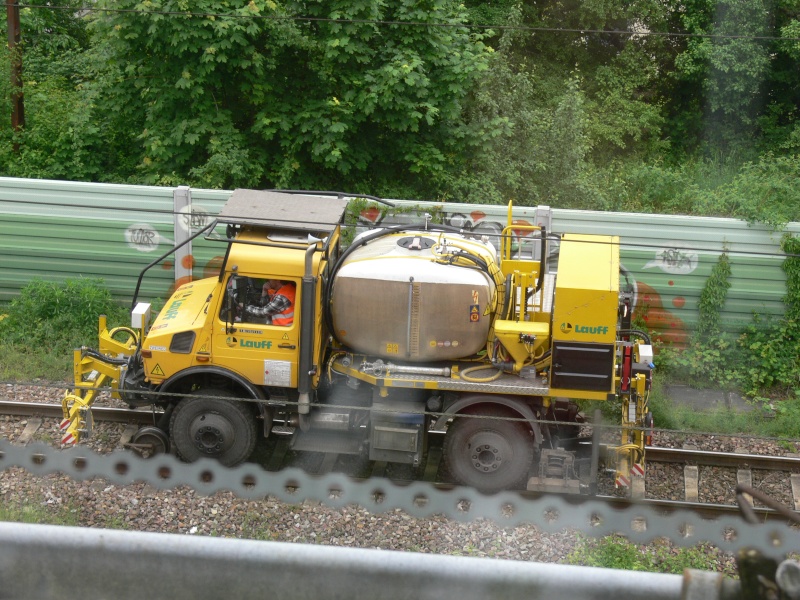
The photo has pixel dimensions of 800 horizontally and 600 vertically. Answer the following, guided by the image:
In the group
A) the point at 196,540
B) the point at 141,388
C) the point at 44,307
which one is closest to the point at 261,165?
the point at 44,307

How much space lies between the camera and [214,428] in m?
9.70

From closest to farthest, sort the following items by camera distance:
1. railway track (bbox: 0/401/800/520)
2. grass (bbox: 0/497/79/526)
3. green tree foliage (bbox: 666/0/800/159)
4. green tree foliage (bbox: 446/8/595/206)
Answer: grass (bbox: 0/497/79/526), railway track (bbox: 0/401/800/520), green tree foliage (bbox: 446/8/595/206), green tree foliage (bbox: 666/0/800/159)

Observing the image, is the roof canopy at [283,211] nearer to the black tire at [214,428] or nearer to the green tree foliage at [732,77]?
the black tire at [214,428]

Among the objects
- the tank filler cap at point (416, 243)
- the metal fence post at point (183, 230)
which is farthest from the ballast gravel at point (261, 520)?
the metal fence post at point (183, 230)

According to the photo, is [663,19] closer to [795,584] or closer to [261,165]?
[261,165]

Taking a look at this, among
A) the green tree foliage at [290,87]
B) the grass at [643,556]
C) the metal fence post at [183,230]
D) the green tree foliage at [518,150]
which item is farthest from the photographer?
the green tree foliage at [518,150]

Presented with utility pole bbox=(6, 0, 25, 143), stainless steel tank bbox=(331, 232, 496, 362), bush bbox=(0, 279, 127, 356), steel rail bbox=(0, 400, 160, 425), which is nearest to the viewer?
stainless steel tank bbox=(331, 232, 496, 362)

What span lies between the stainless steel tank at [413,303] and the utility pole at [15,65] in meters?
9.69

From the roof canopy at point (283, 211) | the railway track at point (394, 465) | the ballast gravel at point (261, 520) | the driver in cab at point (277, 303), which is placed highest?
the roof canopy at point (283, 211)

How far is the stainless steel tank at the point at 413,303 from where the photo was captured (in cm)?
907

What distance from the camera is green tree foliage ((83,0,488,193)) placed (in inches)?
567

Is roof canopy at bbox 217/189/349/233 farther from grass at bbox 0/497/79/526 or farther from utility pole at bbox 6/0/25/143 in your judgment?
utility pole at bbox 6/0/25/143

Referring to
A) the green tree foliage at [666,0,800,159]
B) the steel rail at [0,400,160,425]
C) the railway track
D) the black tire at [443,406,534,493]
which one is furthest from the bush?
the green tree foliage at [666,0,800,159]

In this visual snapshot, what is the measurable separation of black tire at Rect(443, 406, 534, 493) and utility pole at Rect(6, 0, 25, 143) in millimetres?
11031
